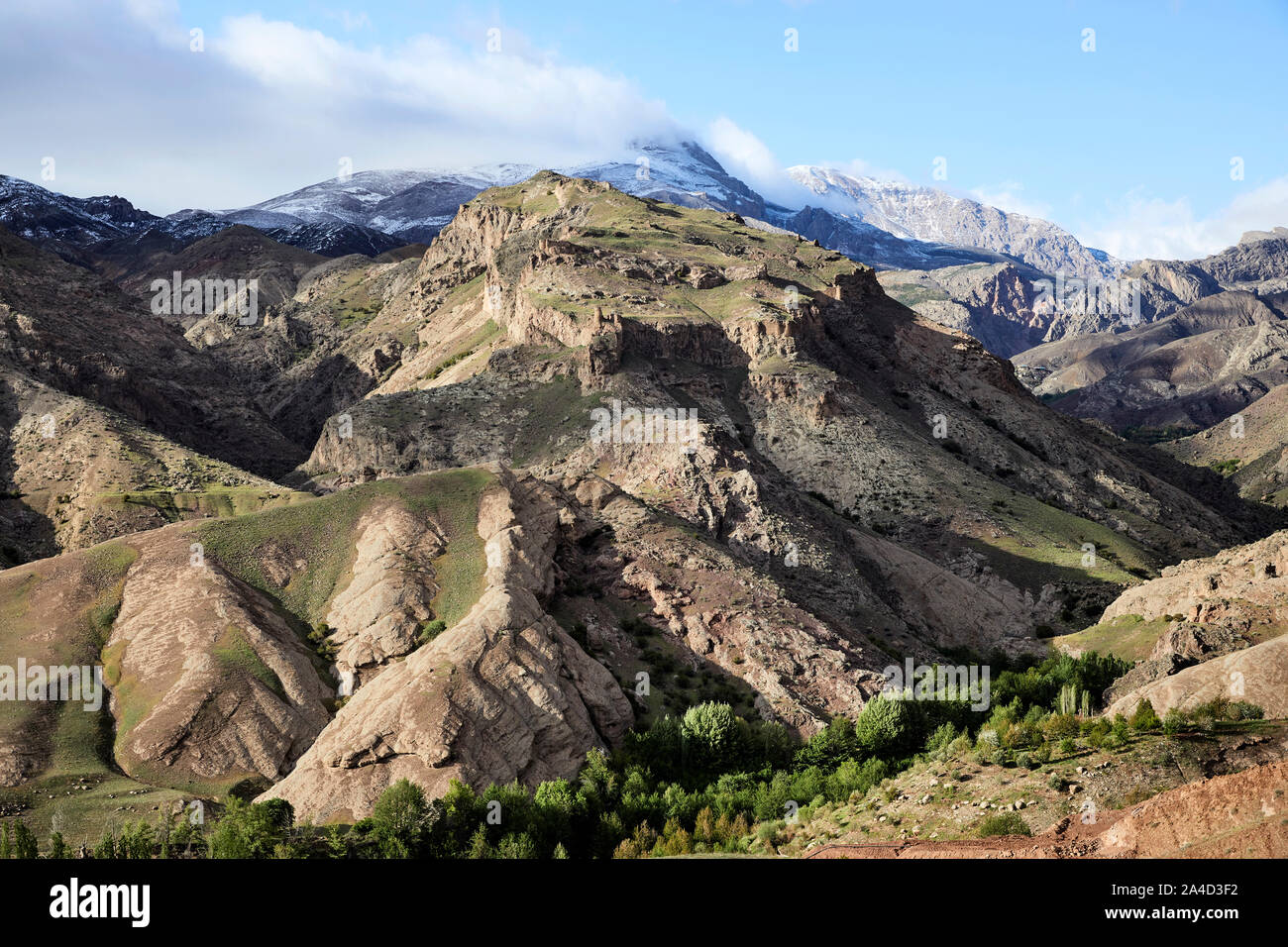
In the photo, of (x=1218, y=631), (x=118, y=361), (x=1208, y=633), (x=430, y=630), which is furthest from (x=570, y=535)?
(x=118, y=361)

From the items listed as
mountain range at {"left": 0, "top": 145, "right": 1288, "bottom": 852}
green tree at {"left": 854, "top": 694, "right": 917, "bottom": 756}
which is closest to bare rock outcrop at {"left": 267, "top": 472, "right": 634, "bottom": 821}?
mountain range at {"left": 0, "top": 145, "right": 1288, "bottom": 852}

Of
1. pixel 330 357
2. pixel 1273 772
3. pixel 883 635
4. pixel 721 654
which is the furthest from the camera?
pixel 330 357

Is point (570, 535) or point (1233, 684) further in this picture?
point (570, 535)

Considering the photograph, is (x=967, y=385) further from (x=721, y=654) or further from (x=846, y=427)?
(x=721, y=654)

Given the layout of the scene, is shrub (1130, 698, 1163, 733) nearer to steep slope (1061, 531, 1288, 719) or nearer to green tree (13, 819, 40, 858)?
steep slope (1061, 531, 1288, 719)

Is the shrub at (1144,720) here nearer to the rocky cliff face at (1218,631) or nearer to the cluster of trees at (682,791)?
the cluster of trees at (682,791)

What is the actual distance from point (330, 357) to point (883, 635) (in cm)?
12692

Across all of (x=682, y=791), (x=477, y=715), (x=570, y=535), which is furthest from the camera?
(x=570, y=535)

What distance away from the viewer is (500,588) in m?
69.7

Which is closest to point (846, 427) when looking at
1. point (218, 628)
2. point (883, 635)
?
point (883, 635)

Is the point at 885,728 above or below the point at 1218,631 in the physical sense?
below

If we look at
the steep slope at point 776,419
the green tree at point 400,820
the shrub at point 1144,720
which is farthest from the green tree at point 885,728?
the green tree at point 400,820

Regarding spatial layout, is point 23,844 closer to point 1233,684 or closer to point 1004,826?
point 1004,826
